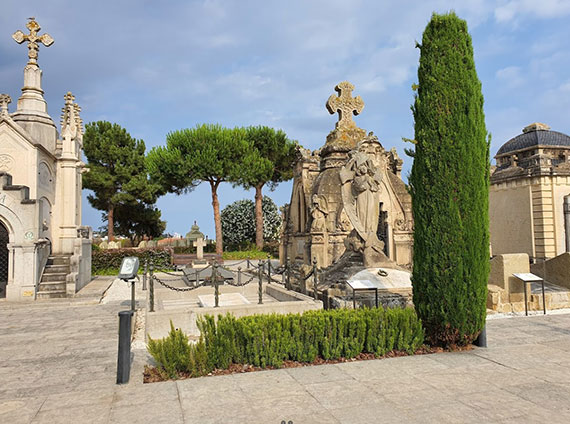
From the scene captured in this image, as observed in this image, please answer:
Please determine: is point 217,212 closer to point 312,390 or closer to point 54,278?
point 54,278

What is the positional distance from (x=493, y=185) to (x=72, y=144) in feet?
68.6

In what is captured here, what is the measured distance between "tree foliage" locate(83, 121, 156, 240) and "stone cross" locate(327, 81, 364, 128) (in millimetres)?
22407

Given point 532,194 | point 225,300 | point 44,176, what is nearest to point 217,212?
point 44,176

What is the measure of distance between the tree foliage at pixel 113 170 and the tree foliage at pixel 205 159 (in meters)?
1.81

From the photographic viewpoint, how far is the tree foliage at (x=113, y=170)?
35.9 meters

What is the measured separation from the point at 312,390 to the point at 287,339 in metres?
1.16

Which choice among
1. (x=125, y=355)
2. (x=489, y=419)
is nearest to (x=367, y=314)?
(x=489, y=419)

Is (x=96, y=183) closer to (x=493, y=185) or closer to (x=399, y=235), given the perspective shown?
(x=399, y=235)

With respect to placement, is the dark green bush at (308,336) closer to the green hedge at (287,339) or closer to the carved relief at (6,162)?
the green hedge at (287,339)

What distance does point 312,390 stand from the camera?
4844 mm

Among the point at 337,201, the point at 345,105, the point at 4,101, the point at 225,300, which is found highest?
the point at 345,105

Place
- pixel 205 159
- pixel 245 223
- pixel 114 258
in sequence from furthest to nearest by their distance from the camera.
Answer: pixel 245 223 → pixel 205 159 → pixel 114 258

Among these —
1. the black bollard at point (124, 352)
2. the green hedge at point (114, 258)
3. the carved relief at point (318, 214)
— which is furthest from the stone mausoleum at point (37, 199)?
the black bollard at point (124, 352)

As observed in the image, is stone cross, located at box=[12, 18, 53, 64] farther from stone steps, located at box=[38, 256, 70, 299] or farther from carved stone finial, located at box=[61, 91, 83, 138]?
stone steps, located at box=[38, 256, 70, 299]
